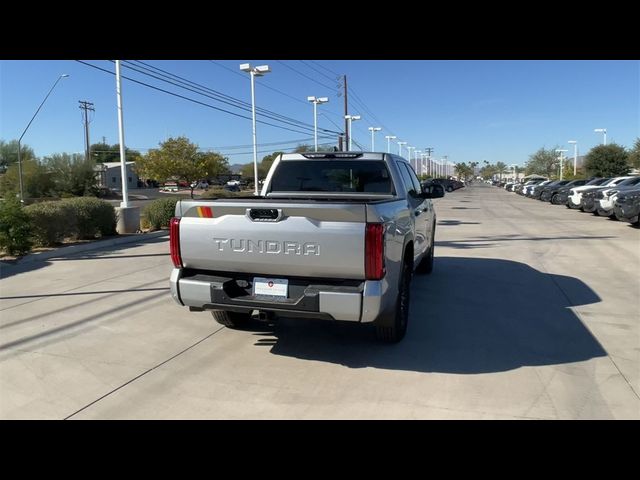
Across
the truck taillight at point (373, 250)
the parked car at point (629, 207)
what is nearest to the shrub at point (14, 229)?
the truck taillight at point (373, 250)

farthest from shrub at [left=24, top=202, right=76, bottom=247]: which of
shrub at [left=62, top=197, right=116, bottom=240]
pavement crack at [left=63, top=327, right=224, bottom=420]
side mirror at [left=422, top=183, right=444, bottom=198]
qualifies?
side mirror at [left=422, top=183, right=444, bottom=198]

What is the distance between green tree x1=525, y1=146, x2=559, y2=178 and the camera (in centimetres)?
9862

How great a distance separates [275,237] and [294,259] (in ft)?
0.80

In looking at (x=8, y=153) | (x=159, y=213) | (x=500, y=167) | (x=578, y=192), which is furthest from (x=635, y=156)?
(x=500, y=167)

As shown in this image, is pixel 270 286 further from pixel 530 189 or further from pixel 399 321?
pixel 530 189

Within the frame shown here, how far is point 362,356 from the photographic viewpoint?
15.7 feet

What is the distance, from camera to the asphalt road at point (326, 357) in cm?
378

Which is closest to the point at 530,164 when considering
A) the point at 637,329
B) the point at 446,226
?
the point at 446,226

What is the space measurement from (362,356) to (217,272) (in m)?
1.60

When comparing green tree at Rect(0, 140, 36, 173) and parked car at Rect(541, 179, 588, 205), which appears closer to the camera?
parked car at Rect(541, 179, 588, 205)

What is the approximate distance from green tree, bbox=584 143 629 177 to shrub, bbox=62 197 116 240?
45701mm

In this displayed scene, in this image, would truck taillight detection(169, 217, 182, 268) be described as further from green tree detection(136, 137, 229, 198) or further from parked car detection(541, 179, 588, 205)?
parked car detection(541, 179, 588, 205)

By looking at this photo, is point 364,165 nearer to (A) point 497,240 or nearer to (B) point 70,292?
(B) point 70,292
